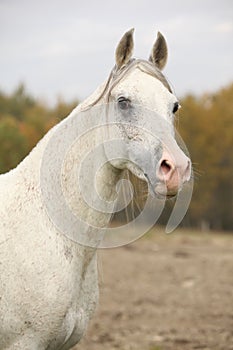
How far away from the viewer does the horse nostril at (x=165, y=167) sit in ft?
11.7

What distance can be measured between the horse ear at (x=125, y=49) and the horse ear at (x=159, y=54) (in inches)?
10.5

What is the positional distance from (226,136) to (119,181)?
31347 millimetres

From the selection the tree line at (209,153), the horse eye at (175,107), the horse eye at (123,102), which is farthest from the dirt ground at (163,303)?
the tree line at (209,153)

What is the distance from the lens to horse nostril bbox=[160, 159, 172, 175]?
3.57 m

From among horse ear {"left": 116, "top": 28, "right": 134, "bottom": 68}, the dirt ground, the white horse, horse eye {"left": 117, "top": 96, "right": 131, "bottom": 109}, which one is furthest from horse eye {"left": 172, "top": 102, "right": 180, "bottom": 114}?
the dirt ground

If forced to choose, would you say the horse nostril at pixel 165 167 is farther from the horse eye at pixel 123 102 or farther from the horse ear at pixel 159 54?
the horse ear at pixel 159 54

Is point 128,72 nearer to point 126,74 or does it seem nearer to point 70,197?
point 126,74

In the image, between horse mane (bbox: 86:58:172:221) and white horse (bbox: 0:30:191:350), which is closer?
white horse (bbox: 0:30:191:350)

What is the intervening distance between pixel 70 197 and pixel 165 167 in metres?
0.77

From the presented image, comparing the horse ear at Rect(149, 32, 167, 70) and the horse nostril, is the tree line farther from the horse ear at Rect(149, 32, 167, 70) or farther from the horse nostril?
the horse nostril

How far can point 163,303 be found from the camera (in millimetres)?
9750

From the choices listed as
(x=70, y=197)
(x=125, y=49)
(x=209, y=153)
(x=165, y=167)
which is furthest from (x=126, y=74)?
(x=209, y=153)

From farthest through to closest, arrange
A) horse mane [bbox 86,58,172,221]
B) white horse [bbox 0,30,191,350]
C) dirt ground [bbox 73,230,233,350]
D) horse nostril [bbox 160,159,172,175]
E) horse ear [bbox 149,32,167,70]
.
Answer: dirt ground [bbox 73,230,233,350]
horse ear [bbox 149,32,167,70]
horse mane [bbox 86,58,172,221]
white horse [bbox 0,30,191,350]
horse nostril [bbox 160,159,172,175]

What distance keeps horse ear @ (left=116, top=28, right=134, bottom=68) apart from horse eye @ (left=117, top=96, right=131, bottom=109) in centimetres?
25
